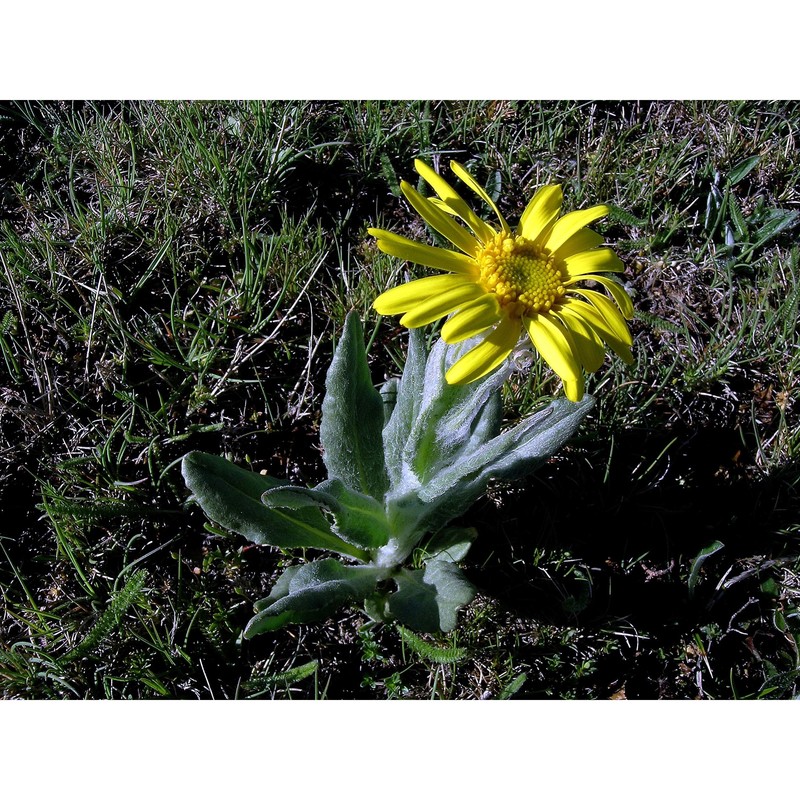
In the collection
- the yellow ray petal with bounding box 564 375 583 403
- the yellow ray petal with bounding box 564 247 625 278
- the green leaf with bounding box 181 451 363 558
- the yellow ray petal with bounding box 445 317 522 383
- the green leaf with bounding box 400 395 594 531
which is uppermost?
the yellow ray petal with bounding box 564 247 625 278

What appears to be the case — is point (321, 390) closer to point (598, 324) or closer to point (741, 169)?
point (598, 324)

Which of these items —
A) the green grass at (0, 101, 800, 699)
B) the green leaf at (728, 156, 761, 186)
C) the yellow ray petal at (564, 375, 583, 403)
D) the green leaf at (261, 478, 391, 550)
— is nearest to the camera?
the yellow ray petal at (564, 375, 583, 403)

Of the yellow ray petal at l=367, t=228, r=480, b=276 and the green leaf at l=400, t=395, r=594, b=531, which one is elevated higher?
the yellow ray petal at l=367, t=228, r=480, b=276

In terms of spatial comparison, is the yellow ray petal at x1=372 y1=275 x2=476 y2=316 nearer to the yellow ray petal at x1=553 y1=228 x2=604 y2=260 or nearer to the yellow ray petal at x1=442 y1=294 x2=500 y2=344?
the yellow ray petal at x1=442 y1=294 x2=500 y2=344

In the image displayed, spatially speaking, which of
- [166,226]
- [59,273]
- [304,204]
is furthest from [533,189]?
[59,273]

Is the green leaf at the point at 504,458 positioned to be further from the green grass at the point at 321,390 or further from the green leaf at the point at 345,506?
the green grass at the point at 321,390

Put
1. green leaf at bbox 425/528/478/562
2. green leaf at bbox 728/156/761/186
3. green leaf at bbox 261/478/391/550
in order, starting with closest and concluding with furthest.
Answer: green leaf at bbox 261/478/391/550 < green leaf at bbox 425/528/478/562 < green leaf at bbox 728/156/761/186

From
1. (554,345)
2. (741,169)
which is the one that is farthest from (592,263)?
(741,169)

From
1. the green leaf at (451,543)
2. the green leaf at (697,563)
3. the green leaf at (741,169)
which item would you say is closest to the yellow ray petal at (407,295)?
the green leaf at (451,543)

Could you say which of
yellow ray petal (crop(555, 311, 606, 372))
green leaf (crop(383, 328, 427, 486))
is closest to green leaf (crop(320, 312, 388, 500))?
green leaf (crop(383, 328, 427, 486))
